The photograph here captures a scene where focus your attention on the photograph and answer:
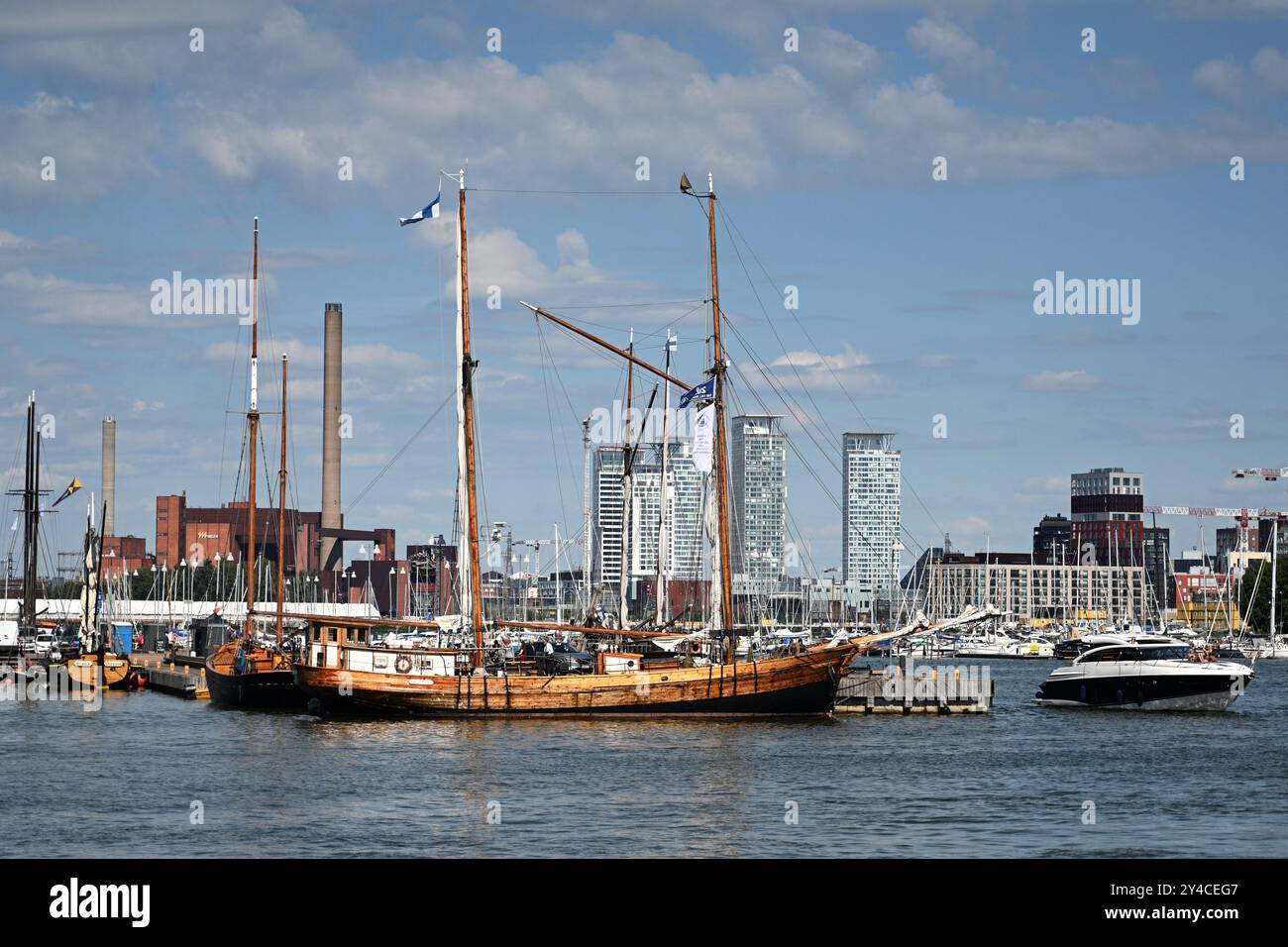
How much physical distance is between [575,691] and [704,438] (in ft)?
37.9

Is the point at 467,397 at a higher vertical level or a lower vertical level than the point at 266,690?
higher

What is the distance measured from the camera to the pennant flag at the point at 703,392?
66.9 meters

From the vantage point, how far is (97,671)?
87625 mm

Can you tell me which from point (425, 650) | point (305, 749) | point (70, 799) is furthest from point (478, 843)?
point (425, 650)

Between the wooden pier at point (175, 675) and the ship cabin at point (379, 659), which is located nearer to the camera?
the ship cabin at point (379, 659)

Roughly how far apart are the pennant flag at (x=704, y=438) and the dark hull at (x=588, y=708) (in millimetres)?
9622

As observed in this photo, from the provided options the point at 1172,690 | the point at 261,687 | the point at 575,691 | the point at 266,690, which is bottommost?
the point at 1172,690

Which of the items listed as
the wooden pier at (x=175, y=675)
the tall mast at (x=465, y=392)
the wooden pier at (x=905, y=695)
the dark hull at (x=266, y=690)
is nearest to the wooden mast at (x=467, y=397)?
the tall mast at (x=465, y=392)

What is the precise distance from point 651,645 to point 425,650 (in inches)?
922

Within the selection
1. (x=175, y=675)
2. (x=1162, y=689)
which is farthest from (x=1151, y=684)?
(x=175, y=675)

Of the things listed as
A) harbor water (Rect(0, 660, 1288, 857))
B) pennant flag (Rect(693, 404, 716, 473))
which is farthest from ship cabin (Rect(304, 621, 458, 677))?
pennant flag (Rect(693, 404, 716, 473))

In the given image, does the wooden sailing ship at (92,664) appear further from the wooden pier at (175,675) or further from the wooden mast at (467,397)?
the wooden mast at (467,397)

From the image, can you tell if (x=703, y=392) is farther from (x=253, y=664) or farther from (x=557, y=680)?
(x=253, y=664)
